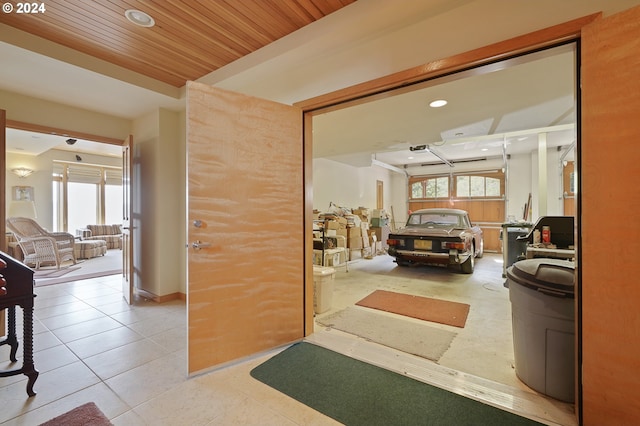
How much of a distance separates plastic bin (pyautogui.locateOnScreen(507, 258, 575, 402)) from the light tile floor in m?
0.13

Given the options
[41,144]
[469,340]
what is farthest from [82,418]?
[41,144]

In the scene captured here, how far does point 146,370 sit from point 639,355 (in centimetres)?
305

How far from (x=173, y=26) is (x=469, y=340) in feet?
12.6

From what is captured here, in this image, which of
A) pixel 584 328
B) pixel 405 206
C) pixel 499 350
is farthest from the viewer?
pixel 405 206

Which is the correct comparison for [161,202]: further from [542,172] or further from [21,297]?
[542,172]

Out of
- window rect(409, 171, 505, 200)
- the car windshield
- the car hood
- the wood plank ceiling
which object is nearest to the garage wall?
window rect(409, 171, 505, 200)

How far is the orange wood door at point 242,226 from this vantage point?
6.71 feet

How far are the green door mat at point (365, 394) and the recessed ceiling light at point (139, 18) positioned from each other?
9.27ft

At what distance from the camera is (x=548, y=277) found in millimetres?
1760

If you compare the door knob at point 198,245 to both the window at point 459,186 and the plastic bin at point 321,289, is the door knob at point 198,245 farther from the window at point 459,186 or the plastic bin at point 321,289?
the window at point 459,186

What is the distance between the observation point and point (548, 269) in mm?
1807

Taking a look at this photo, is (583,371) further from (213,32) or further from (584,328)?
(213,32)

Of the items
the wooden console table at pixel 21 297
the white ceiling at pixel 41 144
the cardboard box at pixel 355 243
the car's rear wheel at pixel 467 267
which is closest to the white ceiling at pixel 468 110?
the cardboard box at pixel 355 243

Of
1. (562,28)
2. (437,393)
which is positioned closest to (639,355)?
(437,393)
